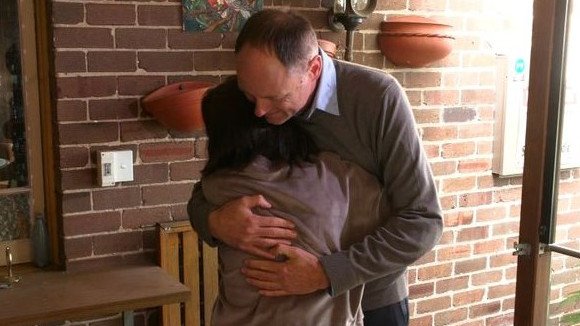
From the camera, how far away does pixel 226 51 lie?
93.0 inches

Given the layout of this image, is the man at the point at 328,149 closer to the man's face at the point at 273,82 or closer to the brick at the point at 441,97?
the man's face at the point at 273,82

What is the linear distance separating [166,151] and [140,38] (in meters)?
0.40

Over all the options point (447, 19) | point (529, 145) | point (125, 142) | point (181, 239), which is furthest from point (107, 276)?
point (447, 19)

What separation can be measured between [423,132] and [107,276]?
56.5 inches

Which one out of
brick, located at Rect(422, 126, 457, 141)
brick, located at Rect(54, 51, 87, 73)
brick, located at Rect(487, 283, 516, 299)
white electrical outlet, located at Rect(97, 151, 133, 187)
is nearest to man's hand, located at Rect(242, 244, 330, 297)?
white electrical outlet, located at Rect(97, 151, 133, 187)

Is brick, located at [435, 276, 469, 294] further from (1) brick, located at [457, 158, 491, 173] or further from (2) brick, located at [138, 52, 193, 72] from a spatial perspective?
(2) brick, located at [138, 52, 193, 72]

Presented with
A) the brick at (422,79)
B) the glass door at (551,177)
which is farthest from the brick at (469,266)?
the glass door at (551,177)

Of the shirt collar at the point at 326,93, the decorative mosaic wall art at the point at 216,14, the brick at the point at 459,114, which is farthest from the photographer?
the brick at the point at 459,114

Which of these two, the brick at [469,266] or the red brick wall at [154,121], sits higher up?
the red brick wall at [154,121]

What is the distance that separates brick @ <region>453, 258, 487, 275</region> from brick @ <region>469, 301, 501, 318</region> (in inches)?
7.6

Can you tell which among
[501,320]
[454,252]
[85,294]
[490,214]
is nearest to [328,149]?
[85,294]

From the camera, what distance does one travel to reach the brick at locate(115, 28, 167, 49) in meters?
2.17

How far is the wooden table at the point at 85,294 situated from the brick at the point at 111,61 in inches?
26.8

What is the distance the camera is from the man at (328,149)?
4.12ft
